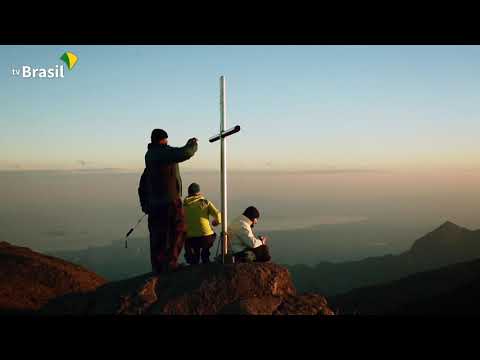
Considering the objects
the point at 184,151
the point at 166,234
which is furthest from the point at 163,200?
the point at 184,151

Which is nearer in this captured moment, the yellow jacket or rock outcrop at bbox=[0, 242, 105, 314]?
the yellow jacket

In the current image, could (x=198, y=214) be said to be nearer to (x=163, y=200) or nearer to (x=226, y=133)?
(x=163, y=200)

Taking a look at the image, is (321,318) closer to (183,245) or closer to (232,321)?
A: (232,321)

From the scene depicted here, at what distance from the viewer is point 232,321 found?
679 cm

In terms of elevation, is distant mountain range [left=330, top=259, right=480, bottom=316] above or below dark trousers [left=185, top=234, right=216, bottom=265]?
below

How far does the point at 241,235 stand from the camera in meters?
8.50

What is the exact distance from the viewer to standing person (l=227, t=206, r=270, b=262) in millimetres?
8477

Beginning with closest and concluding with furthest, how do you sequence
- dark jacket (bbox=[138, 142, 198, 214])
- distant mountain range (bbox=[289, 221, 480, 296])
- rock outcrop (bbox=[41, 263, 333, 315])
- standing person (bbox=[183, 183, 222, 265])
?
1. rock outcrop (bbox=[41, 263, 333, 315])
2. dark jacket (bbox=[138, 142, 198, 214])
3. standing person (bbox=[183, 183, 222, 265])
4. distant mountain range (bbox=[289, 221, 480, 296])

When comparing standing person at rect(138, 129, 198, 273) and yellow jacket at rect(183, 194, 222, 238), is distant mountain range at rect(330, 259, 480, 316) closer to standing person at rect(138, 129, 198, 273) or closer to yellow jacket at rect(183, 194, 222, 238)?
yellow jacket at rect(183, 194, 222, 238)

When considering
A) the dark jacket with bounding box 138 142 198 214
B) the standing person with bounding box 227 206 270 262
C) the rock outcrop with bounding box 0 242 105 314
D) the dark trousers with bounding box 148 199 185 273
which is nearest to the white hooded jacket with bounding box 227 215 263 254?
the standing person with bounding box 227 206 270 262

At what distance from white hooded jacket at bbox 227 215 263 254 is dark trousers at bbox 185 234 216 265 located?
0.71 meters

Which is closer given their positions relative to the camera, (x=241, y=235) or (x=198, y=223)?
(x=241, y=235)

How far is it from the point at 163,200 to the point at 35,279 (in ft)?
22.6
